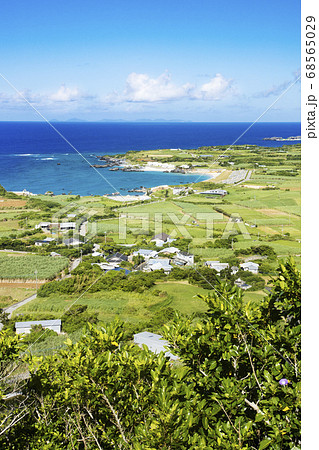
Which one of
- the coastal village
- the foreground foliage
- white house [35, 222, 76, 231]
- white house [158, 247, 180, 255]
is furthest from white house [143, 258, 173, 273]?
the foreground foliage

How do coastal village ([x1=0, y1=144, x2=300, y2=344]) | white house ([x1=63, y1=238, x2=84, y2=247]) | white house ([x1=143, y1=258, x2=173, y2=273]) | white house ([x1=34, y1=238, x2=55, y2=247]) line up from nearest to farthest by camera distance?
coastal village ([x1=0, y1=144, x2=300, y2=344]), white house ([x1=143, y1=258, x2=173, y2=273]), white house ([x1=63, y1=238, x2=84, y2=247]), white house ([x1=34, y1=238, x2=55, y2=247])

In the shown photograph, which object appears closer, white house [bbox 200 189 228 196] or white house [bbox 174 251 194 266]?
white house [bbox 174 251 194 266]

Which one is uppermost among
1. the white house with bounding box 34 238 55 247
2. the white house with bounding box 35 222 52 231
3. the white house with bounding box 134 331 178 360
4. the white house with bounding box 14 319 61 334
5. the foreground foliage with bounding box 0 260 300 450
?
the foreground foliage with bounding box 0 260 300 450

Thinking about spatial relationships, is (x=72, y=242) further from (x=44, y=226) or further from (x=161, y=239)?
(x=161, y=239)

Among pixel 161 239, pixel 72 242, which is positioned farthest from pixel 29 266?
pixel 161 239

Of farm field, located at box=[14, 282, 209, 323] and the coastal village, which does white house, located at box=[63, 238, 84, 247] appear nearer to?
the coastal village

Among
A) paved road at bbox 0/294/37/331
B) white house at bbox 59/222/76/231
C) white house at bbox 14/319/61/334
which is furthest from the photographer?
white house at bbox 59/222/76/231
